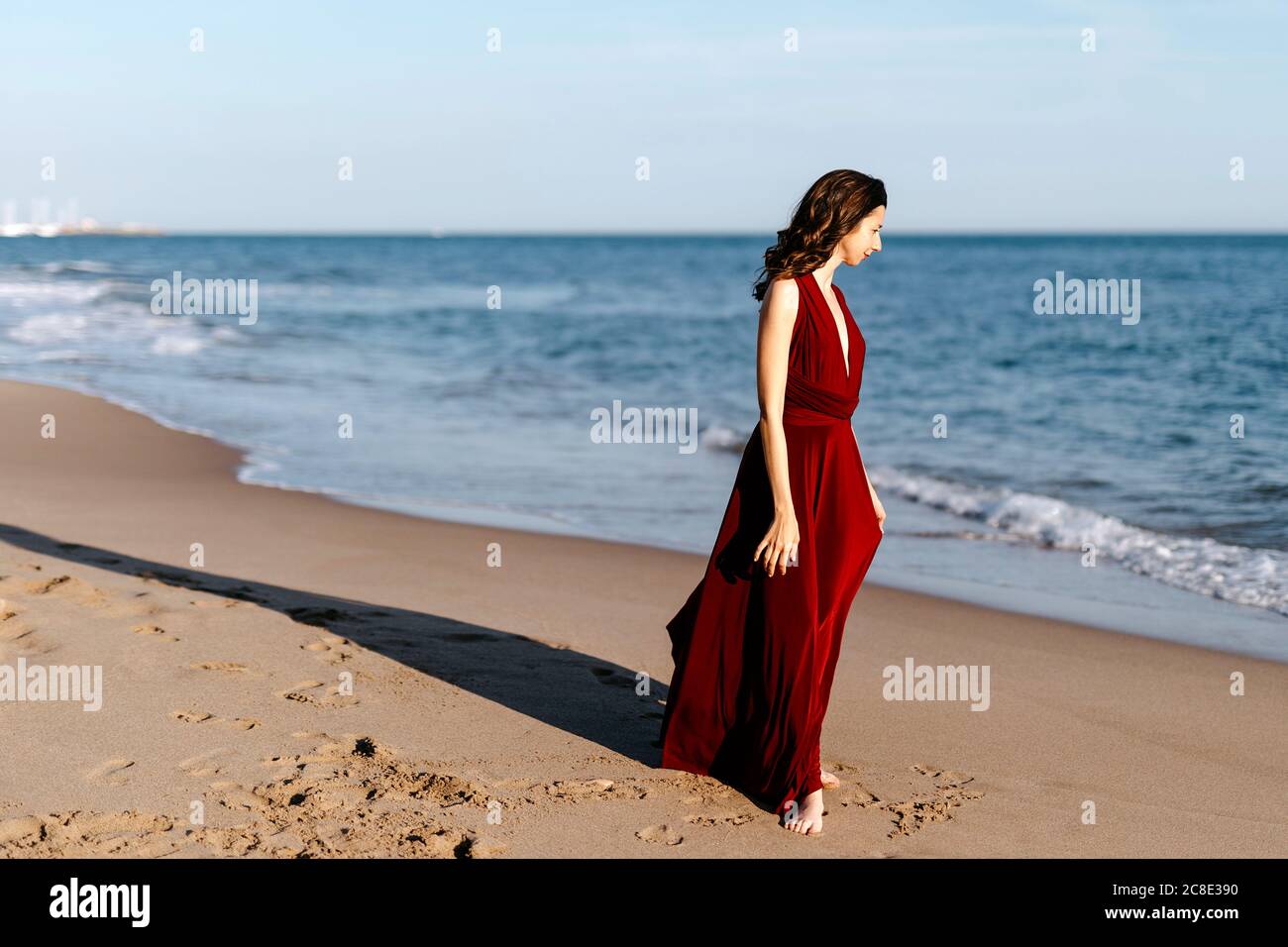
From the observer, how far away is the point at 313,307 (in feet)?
105

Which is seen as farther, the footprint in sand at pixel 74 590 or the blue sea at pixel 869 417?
the blue sea at pixel 869 417

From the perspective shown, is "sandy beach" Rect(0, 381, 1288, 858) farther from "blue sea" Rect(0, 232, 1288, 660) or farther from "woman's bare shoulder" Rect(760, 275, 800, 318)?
"woman's bare shoulder" Rect(760, 275, 800, 318)

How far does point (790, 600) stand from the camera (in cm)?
394

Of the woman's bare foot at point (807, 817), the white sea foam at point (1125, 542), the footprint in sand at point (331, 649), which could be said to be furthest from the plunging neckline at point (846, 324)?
the white sea foam at point (1125, 542)

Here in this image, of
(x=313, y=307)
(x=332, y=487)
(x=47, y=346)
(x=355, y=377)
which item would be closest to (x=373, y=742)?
(x=332, y=487)

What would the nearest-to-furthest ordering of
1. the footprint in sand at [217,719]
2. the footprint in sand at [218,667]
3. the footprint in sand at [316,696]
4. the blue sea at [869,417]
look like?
the footprint in sand at [217,719]
the footprint in sand at [316,696]
the footprint in sand at [218,667]
the blue sea at [869,417]

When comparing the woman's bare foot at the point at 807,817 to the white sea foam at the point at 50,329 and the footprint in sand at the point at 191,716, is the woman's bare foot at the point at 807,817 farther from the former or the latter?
the white sea foam at the point at 50,329

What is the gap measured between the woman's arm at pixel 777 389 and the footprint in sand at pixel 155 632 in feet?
9.38

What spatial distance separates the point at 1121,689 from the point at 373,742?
128 inches

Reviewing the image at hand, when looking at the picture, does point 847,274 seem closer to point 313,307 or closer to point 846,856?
point 313,307

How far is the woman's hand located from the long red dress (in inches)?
2.6

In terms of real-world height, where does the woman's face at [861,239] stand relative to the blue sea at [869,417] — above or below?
above

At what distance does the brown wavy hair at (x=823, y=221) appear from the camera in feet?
12.3

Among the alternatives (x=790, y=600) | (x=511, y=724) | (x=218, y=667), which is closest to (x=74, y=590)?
(x=218, y=667)
